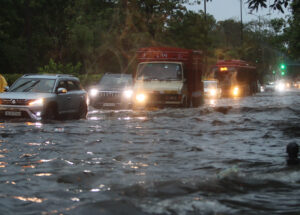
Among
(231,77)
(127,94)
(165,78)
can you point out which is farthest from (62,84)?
(231,77)

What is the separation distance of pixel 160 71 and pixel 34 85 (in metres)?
8.57

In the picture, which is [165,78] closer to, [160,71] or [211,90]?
[160,71]

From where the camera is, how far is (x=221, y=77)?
5338cm

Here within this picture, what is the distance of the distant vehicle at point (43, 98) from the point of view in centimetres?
1827

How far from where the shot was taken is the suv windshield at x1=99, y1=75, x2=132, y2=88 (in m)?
28.9

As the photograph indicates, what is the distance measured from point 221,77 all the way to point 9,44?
1897 cm

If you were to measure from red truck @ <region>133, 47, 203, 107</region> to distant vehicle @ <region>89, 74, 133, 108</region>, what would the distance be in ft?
3.85

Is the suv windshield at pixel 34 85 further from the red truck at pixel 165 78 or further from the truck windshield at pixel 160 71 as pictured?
the truck windshield at pixel 160 71

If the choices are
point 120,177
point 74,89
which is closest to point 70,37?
point 74,89

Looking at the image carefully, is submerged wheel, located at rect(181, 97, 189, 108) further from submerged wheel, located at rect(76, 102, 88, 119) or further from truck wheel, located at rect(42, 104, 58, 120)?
truck wheel, located at rect(42, 104, 58, 120)

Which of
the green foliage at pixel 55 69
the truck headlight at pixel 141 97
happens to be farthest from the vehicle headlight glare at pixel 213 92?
the truck headlight at pixel 141 97

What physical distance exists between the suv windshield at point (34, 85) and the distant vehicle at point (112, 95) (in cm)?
827

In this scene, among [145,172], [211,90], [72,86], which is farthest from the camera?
[211,90]

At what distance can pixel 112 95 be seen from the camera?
2814 centimetres
